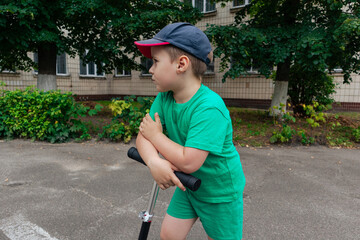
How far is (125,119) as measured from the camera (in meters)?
6.39

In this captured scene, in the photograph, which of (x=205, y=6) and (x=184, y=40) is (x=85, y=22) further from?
(x=205, y=6)

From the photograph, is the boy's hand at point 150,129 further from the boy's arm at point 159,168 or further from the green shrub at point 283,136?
the green shrub at point 283,136

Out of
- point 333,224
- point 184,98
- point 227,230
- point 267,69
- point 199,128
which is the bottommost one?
point 333,224

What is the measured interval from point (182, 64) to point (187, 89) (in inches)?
5.6

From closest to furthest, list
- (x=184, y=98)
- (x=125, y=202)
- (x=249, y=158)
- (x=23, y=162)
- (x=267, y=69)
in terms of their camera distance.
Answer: (x=184, y=98) < (x=125, y=202) < (x=23, y=162) < (x=249, y=158) < (x=267, y=69)

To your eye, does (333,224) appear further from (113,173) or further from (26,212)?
(26,212)

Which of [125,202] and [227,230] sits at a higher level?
[227,230]

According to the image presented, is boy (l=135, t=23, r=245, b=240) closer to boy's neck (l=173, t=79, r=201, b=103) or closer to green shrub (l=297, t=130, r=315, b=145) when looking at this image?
boy's neck (l=173, t=79, r=201, b=103)

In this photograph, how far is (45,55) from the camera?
28.0ft

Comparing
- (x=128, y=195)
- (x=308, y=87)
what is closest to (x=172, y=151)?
(x=128, y=195)

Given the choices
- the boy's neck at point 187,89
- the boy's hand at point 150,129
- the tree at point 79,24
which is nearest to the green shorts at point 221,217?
the boy's hand at point 150,129

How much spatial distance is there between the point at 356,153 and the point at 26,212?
20.8ft

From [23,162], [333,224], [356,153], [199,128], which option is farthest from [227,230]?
[356,153]

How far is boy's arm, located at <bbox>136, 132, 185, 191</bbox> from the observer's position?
47.9 inches
